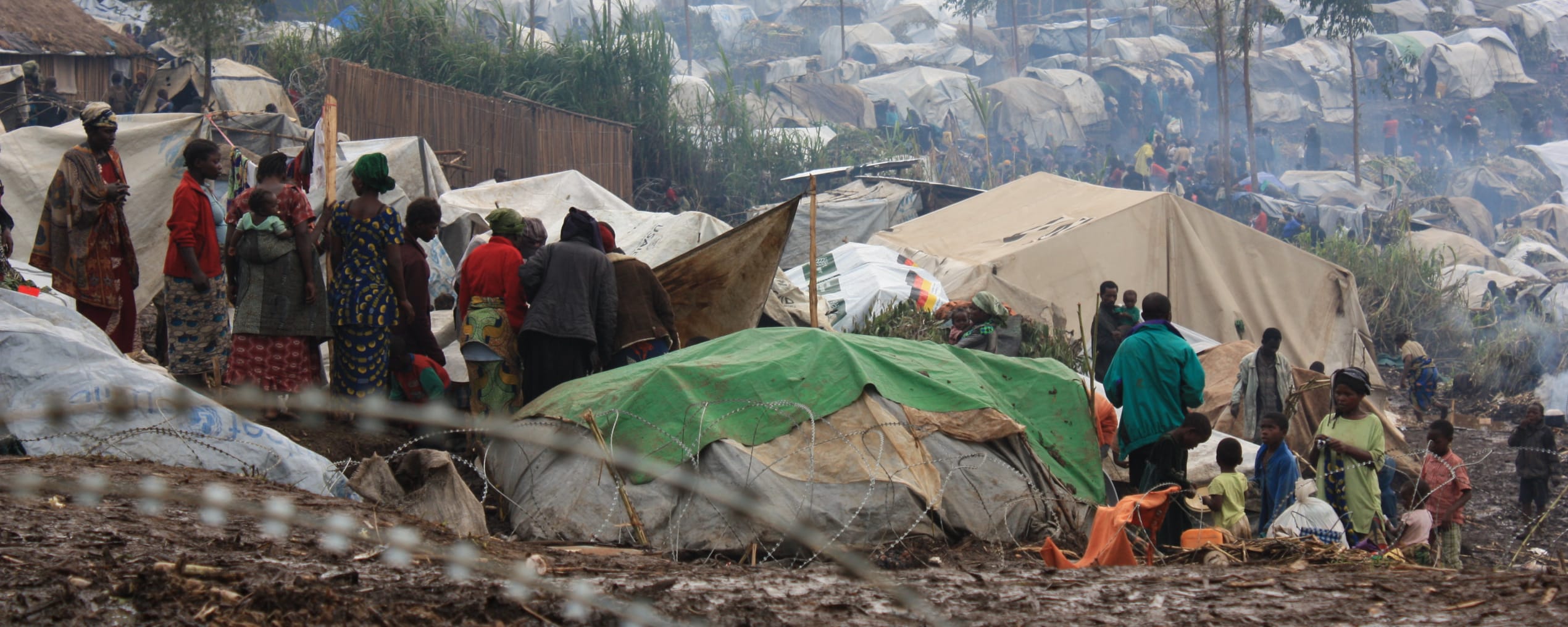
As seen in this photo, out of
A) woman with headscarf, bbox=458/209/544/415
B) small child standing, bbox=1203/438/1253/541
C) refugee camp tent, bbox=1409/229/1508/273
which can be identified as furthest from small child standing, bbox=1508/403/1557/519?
refugee camp tent, bbox=1409/229/1508/273

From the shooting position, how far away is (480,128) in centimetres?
1197

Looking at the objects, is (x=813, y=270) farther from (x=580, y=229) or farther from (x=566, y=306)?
(x=566, y=306)

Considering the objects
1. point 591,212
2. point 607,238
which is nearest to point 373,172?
point 607,238

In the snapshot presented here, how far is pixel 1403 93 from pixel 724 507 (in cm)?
3089

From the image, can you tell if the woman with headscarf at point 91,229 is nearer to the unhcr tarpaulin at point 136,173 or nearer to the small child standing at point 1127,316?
the unhcr tarpaulin at point 136,173

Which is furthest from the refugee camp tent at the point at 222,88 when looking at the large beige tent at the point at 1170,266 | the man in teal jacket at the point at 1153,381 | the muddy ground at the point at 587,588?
the muddy ground at the point at 587,588

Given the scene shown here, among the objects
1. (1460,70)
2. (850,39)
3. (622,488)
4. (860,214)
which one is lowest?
(622,488)

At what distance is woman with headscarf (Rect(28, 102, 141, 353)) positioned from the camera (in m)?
5.18

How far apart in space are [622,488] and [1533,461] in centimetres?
633

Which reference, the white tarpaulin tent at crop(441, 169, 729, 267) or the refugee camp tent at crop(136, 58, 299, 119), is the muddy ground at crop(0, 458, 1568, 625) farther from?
the refugee camp tent at crop(136, 58, 299, 119)

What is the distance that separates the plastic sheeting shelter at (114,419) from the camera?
393cm

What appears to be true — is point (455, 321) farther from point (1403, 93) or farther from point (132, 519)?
point (1403, 93)

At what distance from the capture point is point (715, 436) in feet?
15.0

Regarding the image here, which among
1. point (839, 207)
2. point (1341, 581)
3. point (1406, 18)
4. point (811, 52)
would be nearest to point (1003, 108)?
point (811, 52)
